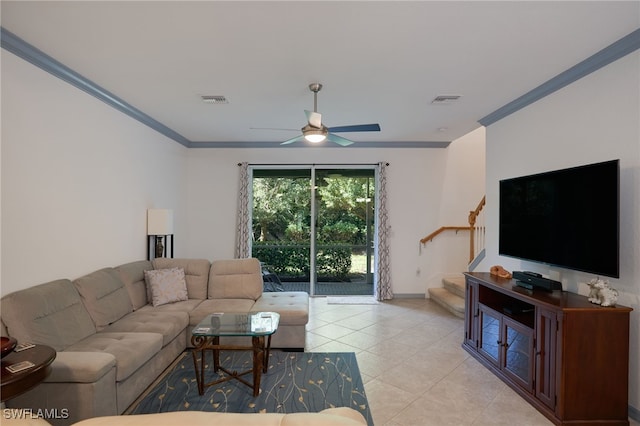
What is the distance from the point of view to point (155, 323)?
304 cm

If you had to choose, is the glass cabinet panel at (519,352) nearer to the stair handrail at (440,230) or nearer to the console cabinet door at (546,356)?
the console cabinet door at (546,356)

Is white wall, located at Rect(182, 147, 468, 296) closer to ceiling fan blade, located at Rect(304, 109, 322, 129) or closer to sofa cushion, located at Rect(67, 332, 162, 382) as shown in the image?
ceiling fan blade, located at Rect(304, 109, 322, 129)

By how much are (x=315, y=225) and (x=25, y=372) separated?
451cm

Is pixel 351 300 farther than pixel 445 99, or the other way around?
pixel 351 300

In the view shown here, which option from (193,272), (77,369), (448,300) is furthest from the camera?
(448,300)

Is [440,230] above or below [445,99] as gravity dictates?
below

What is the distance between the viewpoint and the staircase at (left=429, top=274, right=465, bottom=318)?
4754mm

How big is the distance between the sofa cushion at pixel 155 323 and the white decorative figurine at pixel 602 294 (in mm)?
3605

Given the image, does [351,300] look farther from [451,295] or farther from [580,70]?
[580,70]

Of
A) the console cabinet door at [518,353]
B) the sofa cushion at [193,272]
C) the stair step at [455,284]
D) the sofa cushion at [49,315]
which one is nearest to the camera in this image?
the sofa cushion at [49,315]

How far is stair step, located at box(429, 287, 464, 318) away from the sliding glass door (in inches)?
45.8

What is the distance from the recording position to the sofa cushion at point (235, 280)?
13.3 feet

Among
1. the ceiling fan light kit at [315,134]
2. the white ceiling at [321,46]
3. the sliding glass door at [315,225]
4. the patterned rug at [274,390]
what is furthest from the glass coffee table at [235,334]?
the sliding glass door at [315,225]

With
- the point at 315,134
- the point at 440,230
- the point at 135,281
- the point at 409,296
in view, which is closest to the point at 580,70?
the point at 315,134
